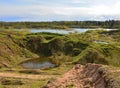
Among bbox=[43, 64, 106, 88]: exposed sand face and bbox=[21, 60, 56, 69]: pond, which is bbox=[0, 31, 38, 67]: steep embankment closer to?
bbox=[21, 60, 56, 69]: pond

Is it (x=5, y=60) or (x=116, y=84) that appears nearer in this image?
(x=116, y=84)

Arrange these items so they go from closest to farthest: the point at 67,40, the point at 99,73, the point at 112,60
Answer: the point at 99,73, the point at 112,60, the point at 67,40

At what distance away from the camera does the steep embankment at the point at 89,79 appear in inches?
870

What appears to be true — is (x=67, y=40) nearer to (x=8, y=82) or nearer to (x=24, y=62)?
(x=24, y=62)

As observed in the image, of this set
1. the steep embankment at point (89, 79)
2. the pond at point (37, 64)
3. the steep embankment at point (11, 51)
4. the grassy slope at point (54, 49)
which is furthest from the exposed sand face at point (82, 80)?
the steep embankment at point (11, 51)

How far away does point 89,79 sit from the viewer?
2619cm

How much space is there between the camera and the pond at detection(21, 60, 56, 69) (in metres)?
59.3

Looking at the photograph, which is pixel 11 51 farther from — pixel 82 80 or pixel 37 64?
pixel 82 80

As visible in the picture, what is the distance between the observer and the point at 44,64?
6259cm

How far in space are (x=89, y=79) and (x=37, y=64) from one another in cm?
3673

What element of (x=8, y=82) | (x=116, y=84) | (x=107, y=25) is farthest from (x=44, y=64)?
(x=107, y=25)

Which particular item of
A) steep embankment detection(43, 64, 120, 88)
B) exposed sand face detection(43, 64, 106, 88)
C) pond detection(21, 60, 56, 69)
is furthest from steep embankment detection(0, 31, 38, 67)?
steep embankment detection(43, 64, 120, 88)

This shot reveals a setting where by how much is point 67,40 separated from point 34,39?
7.99 metres

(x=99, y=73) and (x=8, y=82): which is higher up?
(x=99, y=73)
